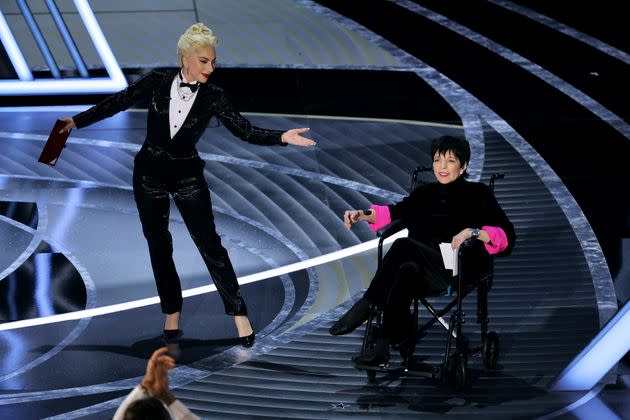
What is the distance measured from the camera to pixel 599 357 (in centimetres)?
520

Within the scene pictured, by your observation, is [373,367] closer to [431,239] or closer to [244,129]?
[431,239]

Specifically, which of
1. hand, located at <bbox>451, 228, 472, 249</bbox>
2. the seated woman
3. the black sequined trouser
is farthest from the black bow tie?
hand, located at <bbox>451, 228, 472, 249</bbox>

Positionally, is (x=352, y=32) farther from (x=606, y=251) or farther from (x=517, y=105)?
(x=606, y=251)

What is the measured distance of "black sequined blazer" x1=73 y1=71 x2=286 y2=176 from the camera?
18.4 feet

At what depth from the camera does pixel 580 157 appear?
771cm

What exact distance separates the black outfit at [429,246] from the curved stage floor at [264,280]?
42cm

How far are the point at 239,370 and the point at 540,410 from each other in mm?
1360

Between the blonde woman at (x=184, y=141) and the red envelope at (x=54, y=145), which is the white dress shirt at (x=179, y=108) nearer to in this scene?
the blonde woman at (x=184, y=141)

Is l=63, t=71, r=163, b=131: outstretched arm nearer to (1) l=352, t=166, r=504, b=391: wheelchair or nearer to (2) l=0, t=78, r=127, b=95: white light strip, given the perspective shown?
(1) l=352, t=166, r=504, b=391: wheelchair

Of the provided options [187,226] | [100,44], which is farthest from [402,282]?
[100,44]

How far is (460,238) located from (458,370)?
0.56 meters

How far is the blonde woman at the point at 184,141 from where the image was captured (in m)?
5.55

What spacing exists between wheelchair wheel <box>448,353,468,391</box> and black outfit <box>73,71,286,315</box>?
110 centimetres

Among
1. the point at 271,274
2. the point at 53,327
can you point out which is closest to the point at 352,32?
the point at 271,274
